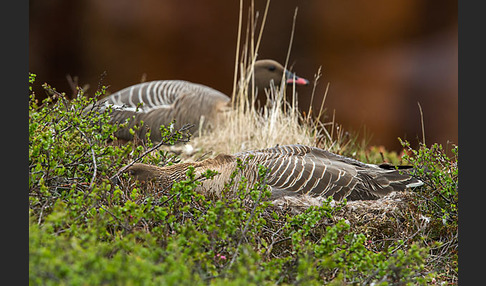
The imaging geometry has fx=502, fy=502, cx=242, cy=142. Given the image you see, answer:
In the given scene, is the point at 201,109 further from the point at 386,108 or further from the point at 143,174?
the point at 386,108

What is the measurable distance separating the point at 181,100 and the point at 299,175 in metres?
2.90

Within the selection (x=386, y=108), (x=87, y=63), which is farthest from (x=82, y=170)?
(x=386, y=108)

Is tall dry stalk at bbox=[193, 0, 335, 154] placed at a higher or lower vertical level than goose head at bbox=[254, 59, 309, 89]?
lower

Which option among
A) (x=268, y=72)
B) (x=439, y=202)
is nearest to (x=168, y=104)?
(x=268, y=72)

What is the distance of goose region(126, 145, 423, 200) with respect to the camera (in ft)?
12.6

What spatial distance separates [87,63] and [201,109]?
3359 millimetres

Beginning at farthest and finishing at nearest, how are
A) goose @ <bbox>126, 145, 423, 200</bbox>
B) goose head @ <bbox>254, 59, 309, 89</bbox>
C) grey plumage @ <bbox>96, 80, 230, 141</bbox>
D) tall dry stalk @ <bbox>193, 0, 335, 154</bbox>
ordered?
1. goose head @ <bbox>254, 59, 309, 89</bbox>
2. grey plumage @ <bbox>96, 80, 230, 141</bbox>
3. tall dry stalk @ <bbox>193, 0, 335, 154</bbox>
4. goose @ <bbox>126, 145, 423, 200</bbox>

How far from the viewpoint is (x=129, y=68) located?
9.04 meters

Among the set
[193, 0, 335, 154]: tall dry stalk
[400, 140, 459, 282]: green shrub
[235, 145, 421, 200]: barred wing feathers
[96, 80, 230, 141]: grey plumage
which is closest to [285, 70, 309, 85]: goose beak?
[193, 0, 335, 154]: tall dry stalk

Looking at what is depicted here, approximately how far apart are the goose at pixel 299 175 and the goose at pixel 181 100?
7.43 ft

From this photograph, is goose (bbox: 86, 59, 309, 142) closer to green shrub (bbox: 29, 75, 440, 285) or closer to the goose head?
the goose head

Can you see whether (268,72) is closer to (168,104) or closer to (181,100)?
(181,100)

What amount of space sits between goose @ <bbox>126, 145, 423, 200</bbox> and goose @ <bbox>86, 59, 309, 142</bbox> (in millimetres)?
2263

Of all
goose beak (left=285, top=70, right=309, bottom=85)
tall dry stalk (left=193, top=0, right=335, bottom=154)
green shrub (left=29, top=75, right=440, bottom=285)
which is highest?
goose beak (left=285, top=70, right=309, bottom=85)
